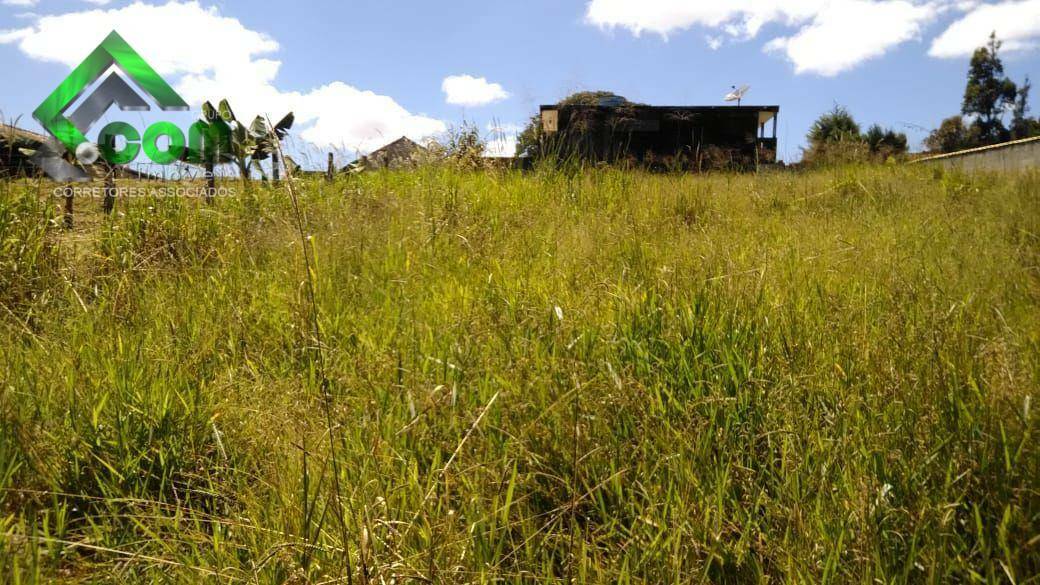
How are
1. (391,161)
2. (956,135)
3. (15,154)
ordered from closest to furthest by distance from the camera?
(15,154), (391,161), (956,135)

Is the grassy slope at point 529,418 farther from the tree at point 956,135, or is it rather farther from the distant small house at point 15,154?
the tree at point 956,135

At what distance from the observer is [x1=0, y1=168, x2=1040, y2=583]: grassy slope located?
1.17 metres

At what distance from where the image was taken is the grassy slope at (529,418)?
1.17 m

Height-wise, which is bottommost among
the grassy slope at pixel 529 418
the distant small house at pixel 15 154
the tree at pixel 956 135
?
the grassy slope at pixel 529 418

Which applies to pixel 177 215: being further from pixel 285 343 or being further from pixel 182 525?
pixel 182 525

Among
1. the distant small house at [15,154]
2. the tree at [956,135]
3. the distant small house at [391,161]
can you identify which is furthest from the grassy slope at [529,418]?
the tree at [956,135]

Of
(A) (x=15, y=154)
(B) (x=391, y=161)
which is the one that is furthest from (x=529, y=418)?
(A) (x=15, y=154)

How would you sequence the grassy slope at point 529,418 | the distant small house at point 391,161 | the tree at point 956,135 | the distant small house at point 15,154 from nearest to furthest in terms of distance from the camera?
the grassy slope at point 529,418 → the distant small house at point 15,154 → the distant small house at point 391,161 → the tree at point 956,135

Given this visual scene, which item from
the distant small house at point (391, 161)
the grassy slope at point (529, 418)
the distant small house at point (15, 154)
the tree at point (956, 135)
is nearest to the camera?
the grassy slope at point (529, 418)

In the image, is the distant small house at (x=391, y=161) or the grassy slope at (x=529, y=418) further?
the distant small house at (x=391, y=161)

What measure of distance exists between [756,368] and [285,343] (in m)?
1.67

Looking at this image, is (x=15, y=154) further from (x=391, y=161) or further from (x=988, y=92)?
(x=988, y=92)

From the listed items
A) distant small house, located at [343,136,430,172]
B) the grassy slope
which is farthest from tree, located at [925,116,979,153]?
the grassy slope

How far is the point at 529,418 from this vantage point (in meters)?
1.58
